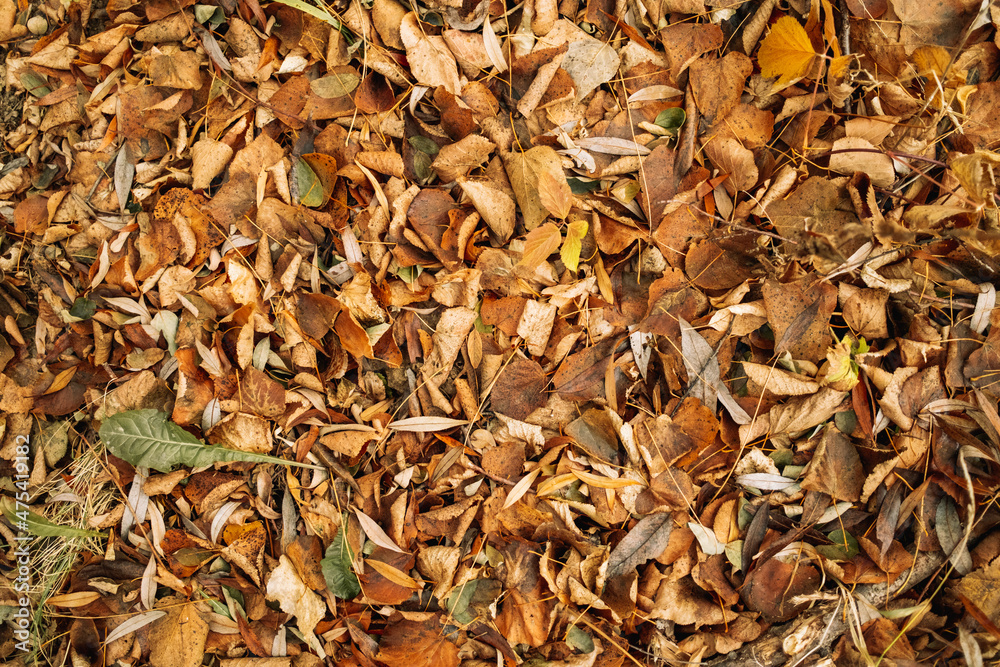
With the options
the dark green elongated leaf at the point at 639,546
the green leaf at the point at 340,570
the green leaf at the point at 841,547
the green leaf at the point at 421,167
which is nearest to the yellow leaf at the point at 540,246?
the green leaf at the point at 421,167

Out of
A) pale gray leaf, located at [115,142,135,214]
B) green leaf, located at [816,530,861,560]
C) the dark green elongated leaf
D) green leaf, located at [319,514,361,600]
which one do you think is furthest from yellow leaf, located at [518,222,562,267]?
pale gray leaf, located at [115,142,135,214]

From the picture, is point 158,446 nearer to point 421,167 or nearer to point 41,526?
point 41,526

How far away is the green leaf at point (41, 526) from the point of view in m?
1.39

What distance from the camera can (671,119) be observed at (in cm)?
132

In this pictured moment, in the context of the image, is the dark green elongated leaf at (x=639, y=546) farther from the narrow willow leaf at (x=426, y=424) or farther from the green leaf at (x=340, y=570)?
the green leaf at (x=340, y=570)

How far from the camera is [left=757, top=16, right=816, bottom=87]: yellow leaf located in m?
1.23

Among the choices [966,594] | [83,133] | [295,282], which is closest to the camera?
A: [966,594]

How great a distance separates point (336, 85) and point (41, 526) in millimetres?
→ 1316

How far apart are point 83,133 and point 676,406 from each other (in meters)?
1.65

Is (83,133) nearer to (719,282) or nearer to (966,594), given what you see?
(719,282)

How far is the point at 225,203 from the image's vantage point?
53.8 inches

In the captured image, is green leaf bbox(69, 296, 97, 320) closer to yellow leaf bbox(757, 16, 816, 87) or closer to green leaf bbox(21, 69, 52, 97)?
green leaf bbox(21, 69, 52, 97)

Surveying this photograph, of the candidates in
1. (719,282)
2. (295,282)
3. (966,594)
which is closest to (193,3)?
(295,282)

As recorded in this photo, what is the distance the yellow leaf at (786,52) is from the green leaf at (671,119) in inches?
7.9
